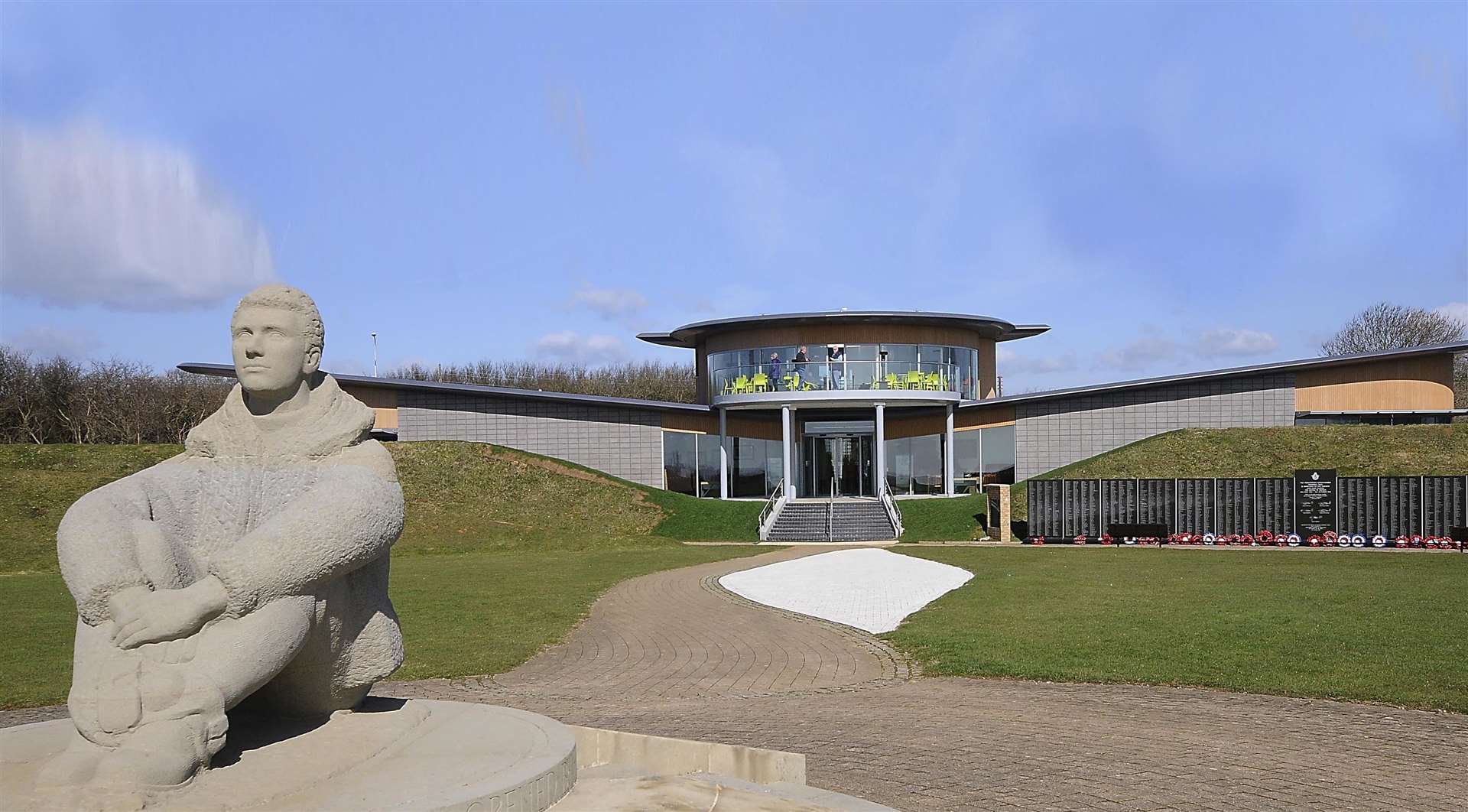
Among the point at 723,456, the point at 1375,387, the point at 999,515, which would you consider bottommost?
the point at 999,515

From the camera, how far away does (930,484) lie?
142 ft

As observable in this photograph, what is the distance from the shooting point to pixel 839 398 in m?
39.2

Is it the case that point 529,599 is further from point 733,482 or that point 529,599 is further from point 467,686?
point 733,482

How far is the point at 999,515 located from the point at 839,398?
27.6 ft

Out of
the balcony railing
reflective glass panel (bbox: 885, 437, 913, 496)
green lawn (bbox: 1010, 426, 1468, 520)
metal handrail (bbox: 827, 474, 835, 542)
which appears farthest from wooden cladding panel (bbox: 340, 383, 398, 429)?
green lawn (bbox: 1010, 426, 1468, 520)

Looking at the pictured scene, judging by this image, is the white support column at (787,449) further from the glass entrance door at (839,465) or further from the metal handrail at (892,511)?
the glass entrance door at (839,465)

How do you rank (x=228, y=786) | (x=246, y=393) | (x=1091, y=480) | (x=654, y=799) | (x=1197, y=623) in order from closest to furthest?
(x=228, y=786)
(x=654, y=799)
(x=246, y=393)
(x=1197, y=623)
(x=1091, y=480)

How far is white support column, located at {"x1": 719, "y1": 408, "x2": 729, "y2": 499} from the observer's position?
138ft

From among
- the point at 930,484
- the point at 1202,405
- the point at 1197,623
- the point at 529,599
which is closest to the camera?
the point at 1197,623

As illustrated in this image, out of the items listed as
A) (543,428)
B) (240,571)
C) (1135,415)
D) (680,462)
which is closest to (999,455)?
(1135,415)

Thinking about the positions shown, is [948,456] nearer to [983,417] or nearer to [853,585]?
[983,417]

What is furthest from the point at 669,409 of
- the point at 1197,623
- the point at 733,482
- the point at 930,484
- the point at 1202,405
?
the point at 1197,623

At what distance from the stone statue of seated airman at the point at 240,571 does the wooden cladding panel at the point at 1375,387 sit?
4041cm

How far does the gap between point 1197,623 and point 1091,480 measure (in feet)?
58.6
